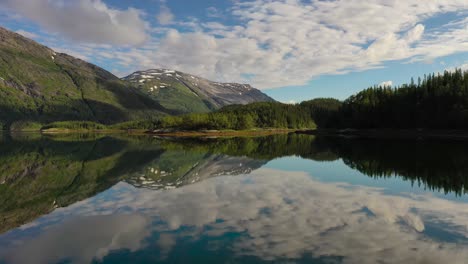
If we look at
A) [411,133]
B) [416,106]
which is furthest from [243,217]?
[416,106]

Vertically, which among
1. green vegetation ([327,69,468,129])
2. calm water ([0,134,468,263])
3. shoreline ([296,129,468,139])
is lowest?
calm water ([0,134,468,263])

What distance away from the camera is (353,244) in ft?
59.2

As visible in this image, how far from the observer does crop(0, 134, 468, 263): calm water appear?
17.2 meters

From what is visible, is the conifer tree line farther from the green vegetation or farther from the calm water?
the calm water

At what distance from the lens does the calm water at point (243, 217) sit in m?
17.2

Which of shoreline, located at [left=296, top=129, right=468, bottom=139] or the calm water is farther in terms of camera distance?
shoreline, located at [left=296, top=129, right=468, bottom=139]

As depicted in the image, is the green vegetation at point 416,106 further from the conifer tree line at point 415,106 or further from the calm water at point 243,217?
the calm water at point 243,217

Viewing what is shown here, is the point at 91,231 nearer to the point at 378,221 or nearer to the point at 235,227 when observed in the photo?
the point at 235,227

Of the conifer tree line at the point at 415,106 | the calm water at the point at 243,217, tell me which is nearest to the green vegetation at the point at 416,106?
the conifer tree line at the point at 415,106

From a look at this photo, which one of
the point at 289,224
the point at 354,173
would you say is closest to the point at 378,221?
the point at 289,224

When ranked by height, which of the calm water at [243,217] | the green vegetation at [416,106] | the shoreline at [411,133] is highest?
the green vegetation at [416,106]

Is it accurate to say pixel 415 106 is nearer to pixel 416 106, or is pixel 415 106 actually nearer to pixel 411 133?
pixel 416 106

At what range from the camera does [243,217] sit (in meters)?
23.9

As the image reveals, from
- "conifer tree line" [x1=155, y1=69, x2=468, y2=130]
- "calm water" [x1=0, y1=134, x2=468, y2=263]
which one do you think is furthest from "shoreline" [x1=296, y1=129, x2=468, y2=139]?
"calm water" [x1=0, y1=134, x2=468, y2=263]
